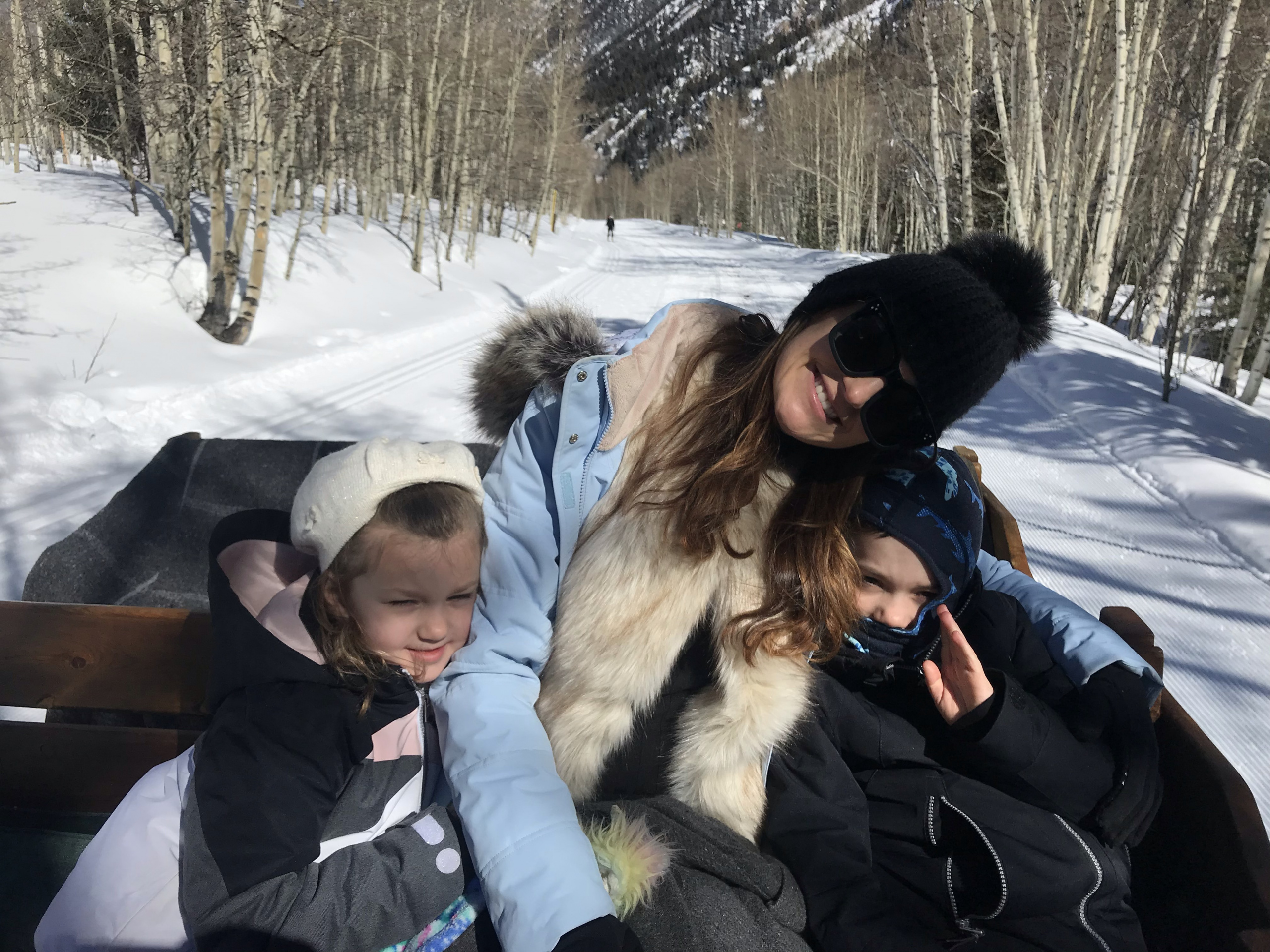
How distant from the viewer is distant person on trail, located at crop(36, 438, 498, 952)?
123cm

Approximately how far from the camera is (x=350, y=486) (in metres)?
1.44

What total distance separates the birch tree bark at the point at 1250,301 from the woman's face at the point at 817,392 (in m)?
8.97

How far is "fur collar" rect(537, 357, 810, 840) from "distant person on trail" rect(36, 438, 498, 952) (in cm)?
25

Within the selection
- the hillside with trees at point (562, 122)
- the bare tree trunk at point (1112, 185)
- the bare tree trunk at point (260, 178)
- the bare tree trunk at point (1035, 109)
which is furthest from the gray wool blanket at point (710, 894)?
the bare tree trunk at point (1112, 185)

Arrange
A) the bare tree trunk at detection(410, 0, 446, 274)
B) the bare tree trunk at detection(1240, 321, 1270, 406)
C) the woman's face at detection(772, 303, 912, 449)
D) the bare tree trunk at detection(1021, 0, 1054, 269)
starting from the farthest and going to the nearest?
the bare tree trunk at detection(410, 0, 446, 274)
the bare tree trunk at detection(1021, 0, 1054, 269)
the bare tree trunk at detection(1240, 321, 1270, 406)
the woman's face at detection(772, 303, 912, 449)

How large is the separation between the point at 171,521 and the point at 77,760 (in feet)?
3.55

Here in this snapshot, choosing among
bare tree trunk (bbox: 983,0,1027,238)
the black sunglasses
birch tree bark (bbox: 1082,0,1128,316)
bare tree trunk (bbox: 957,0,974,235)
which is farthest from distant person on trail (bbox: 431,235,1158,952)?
bare tree trunk (bbox: 957,0,974,235)

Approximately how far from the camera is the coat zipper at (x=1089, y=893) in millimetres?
1386

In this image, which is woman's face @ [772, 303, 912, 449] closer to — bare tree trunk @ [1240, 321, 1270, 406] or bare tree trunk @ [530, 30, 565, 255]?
bare tree trunk @ [1240, 321, 1270, 406]

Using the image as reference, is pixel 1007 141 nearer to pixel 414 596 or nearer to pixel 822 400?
pixel 822 400

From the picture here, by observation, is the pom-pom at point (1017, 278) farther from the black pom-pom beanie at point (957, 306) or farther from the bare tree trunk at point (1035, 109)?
the bare tree trunk at point (1035, 109)

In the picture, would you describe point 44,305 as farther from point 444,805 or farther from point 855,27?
point 855,27

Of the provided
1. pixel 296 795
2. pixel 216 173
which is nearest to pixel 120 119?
pixel 216 173

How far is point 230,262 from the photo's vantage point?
8.53 m
